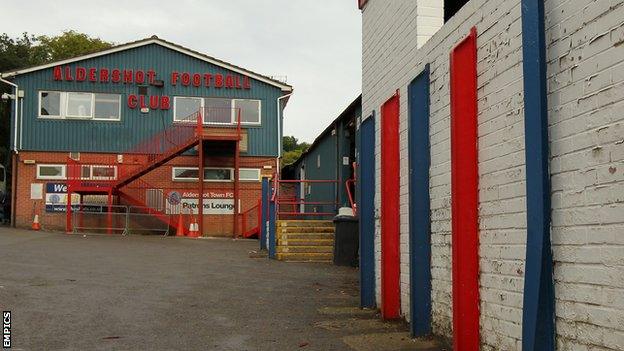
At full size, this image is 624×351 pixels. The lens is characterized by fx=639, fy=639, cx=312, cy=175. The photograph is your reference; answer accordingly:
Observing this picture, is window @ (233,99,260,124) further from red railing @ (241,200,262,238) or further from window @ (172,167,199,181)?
red railing @ (241,200,262,238)

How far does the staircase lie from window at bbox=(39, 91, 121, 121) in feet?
48.2

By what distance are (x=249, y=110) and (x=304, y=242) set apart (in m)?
14.0

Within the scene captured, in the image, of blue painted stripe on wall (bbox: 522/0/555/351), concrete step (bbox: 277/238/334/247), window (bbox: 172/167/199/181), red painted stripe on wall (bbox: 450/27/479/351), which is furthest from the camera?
window (bbox: 172/167/199/181)

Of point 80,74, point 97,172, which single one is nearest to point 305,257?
point 97,172

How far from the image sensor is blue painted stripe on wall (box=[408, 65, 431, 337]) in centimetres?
618

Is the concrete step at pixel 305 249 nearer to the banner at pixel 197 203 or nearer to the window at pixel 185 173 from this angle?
the banner at pixel 197 203

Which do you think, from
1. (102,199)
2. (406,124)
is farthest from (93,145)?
(406,124)

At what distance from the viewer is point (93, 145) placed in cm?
2705

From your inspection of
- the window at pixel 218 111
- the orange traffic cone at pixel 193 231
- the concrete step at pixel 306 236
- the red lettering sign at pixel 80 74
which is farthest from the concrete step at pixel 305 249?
the red lettering sign at pixel 80 74

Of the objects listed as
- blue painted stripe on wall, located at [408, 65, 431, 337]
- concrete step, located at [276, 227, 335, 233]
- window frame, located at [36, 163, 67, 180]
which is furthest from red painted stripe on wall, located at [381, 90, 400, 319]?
window frame, located at [36, 163, 67, 180]

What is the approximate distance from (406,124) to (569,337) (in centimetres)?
376

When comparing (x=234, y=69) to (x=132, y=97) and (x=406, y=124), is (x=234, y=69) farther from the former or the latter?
(x=406, y=124)

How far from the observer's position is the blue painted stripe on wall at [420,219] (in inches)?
243

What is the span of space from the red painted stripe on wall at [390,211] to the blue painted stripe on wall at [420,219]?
36.5 inches
